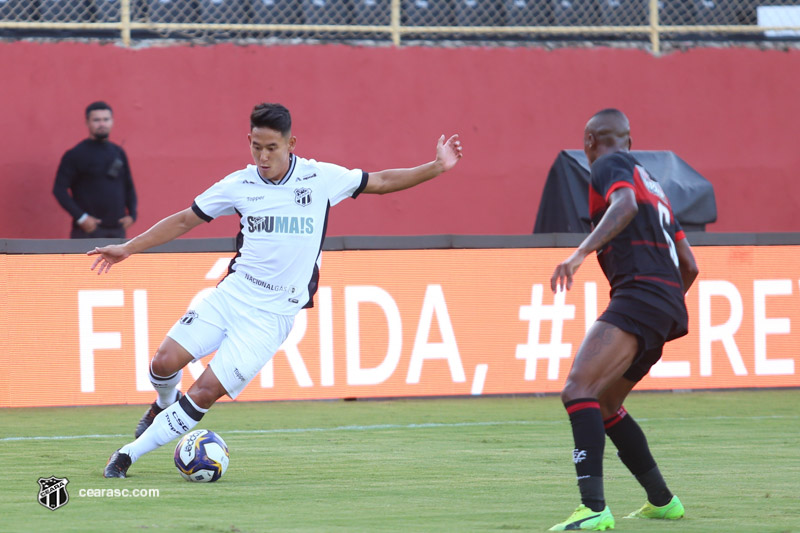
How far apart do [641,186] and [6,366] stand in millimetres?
7321

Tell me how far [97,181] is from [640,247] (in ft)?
27.3

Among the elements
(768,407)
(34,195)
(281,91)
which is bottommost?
(768,407)

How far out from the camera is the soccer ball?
23.8 ft

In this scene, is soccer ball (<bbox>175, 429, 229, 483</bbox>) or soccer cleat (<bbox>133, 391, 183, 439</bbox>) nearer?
soccer ball (<bbox>175, 429, 229, 483</bbox>)

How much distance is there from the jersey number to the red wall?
9349 millimetres

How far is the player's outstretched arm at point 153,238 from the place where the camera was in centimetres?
726

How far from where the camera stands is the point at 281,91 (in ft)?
50.8

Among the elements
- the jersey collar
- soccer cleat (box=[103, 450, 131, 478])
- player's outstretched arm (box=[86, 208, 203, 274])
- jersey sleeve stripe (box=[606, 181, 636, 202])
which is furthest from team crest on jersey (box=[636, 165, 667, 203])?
soccer cleat (box=[103, 450, 131, 478])

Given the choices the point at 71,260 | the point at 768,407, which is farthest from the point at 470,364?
the point at 71,260

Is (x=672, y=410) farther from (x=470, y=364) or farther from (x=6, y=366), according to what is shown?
(x=6, y=366)

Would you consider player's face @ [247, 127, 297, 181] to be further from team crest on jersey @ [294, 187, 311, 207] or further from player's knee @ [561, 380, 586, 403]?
player's knee @ [561, 380, 586, 403]

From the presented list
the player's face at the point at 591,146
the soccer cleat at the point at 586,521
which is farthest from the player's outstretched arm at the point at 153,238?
the soccer cleat at the point at 586,521

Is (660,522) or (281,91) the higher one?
(281,91)

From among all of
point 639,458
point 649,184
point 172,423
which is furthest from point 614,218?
point 172,423
